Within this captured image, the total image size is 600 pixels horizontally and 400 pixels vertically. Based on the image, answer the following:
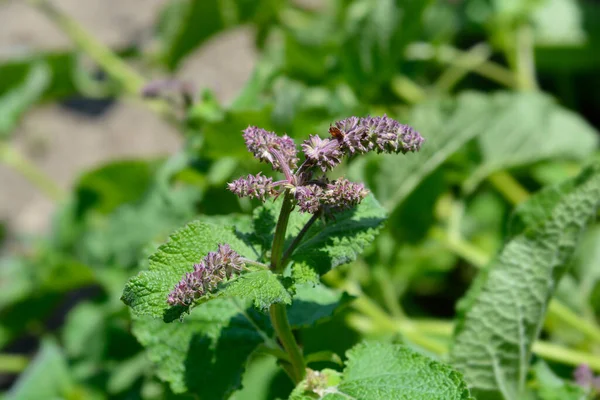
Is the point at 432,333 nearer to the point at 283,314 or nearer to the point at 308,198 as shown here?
the point at 283,314

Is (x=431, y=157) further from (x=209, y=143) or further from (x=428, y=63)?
(x=428, y=63)

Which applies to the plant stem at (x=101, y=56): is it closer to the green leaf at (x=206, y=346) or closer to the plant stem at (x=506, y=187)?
the plant stem at (x=506, y=187)

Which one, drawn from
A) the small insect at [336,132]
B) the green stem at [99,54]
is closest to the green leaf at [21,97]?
the green stem at [99,54]

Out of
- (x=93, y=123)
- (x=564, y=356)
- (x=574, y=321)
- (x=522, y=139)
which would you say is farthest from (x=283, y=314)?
(x=93, y=123)

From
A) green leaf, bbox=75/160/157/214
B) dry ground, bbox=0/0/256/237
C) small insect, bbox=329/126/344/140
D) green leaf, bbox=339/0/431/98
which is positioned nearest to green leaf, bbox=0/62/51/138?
green leaf, bbox=75/160/157/214

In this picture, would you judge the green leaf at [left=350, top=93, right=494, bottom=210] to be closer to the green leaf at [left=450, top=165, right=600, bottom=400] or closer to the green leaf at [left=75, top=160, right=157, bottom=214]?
the green leaf at [left=450, top=165, right=600, bottom=400]

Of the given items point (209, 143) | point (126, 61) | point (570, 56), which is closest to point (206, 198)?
point (209, 143)
